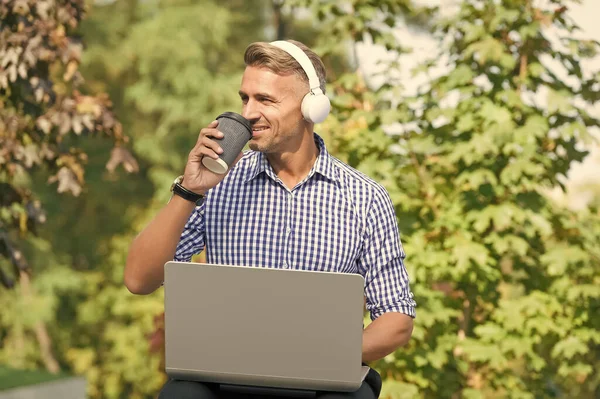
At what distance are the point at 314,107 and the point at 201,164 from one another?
426 mm

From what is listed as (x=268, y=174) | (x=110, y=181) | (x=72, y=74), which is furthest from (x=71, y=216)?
(x=268, y=174)

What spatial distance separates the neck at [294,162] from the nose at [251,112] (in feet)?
0.64

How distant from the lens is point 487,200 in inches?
228

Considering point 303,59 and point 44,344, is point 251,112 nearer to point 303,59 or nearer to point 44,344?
point 303,59

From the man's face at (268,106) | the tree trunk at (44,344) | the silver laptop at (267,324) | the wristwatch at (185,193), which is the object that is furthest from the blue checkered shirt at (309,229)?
the tree trunk at (44,344)

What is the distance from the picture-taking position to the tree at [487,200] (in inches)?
222

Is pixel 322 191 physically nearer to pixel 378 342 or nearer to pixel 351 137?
pixel 378 342

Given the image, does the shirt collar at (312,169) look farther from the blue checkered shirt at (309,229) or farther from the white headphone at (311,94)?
the white headphone at (311,94)

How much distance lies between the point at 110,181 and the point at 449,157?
16.3 m

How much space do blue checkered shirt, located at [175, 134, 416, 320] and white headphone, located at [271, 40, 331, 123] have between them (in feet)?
0.59

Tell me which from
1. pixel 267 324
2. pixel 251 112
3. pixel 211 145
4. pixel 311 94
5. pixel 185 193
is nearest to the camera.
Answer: pixel 267 324

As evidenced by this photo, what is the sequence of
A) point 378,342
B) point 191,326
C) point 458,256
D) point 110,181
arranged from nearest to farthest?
1. point 191,326
2. point 378,342
3. point 458,256
4. point 110,181

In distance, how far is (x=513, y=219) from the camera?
577cm

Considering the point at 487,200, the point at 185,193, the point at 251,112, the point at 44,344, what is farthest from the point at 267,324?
the point at 44,344
